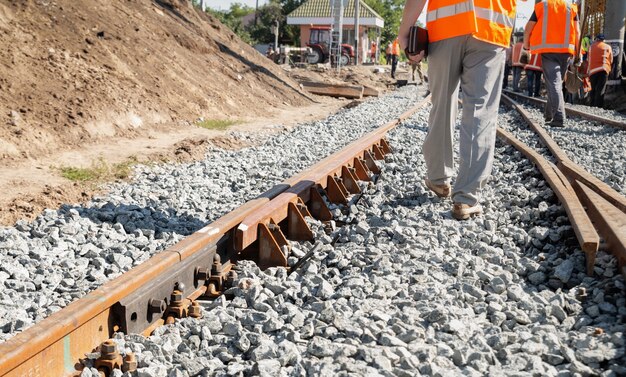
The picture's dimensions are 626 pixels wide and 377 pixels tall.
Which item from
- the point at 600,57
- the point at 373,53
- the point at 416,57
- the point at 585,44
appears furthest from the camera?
the point at 373,53

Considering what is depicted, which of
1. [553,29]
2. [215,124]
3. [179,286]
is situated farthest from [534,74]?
[179,286]

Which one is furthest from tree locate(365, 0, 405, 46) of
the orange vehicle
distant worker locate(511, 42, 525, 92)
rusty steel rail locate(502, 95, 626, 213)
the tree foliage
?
rusty steel rail locate(502, 95, 626, 213)

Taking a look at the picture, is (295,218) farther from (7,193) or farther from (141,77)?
(141,77)

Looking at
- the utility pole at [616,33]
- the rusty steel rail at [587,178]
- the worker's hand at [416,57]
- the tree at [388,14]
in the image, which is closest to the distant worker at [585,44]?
the utility pole at [616,33]

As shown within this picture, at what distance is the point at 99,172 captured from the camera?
21.7 feet

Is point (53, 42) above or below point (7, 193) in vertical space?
above

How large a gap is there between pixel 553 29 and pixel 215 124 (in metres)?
5.42

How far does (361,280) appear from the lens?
135 inches

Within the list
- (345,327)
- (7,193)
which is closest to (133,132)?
(7,193)

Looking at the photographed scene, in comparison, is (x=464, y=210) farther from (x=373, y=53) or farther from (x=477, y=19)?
(x=373, y=53)

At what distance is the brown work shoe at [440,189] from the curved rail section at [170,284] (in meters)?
0.65

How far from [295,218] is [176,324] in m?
1.57

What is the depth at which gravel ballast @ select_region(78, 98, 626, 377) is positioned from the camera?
8.33 ft

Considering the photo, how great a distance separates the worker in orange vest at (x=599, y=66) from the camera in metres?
16.8
